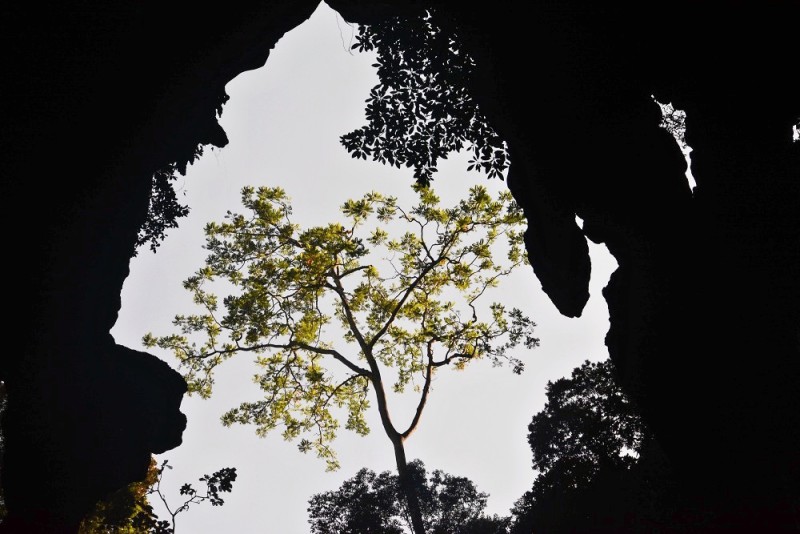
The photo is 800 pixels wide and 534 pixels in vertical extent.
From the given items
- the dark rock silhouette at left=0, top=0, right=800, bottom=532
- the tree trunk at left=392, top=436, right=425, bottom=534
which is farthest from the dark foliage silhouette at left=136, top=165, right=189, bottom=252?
the tree trunk at left=392, top=436, right=425, bottom=534

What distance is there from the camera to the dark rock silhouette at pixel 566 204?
3.91 m

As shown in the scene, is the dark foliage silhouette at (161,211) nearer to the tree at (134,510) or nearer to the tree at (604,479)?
the tree at (134,510)

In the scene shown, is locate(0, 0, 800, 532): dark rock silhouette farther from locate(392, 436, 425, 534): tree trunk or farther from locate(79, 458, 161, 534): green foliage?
locate(392, 436, 425, 534): tree trunk

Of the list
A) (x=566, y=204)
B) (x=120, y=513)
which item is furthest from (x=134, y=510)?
(x=566, y=204)

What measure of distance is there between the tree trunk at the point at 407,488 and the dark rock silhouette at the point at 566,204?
344 inches

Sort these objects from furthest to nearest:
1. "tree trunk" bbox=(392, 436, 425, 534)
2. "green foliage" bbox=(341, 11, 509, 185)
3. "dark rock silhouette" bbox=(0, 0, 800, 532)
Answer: "tree trunk" bbox=(392, 436, 425, 534), "green foliage" bbox=(341, 11, 509, 185), "dark rock silhouette" bbox=(0, 0, 800, 532)

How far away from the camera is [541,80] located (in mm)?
5355

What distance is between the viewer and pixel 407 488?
1341cm

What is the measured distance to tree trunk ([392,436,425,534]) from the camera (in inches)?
495

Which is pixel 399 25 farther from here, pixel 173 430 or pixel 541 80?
pixel 173 430

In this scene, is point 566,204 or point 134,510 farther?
point 134,510

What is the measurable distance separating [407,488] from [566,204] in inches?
421

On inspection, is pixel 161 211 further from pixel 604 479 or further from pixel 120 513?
pixel 604 479

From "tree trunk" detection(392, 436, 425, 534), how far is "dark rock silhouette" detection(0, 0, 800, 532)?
28.7ft
